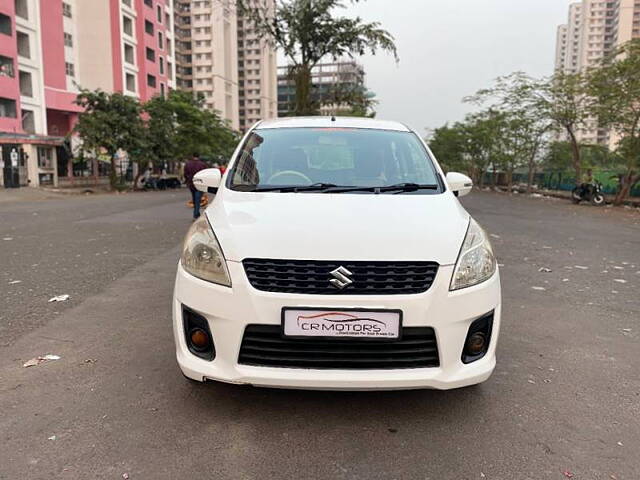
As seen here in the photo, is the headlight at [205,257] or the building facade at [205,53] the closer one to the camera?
the headlight at [205,257]

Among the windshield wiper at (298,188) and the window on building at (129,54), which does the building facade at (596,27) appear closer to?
the window on building at (129,54)

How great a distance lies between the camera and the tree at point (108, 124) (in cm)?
2725

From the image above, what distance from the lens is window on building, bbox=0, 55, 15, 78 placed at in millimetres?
30094

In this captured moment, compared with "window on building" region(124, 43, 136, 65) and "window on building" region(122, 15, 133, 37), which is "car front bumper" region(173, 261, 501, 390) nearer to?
"window on building" region(124, 43, 136, 65)

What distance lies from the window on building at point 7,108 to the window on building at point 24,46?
4.11 meters

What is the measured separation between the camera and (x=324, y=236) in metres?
2.49

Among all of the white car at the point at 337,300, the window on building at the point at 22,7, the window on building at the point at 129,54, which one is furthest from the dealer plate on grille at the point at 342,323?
the window on building at the point at 129,54

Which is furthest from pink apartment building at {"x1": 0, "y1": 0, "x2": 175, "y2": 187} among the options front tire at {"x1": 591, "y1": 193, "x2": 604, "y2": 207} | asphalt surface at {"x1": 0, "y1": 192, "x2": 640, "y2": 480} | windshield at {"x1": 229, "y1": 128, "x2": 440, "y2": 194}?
Answer: windshield at {"x1": 229, "y1": 128, "x2": 440, "y2": 194}

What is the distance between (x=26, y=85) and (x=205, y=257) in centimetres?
3725

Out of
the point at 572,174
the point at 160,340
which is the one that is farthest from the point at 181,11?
the point at 160,340

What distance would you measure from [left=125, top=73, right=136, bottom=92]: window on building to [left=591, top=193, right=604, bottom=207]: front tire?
1572 inches

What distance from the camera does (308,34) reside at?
56.4 feet

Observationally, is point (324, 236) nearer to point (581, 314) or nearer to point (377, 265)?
point (377, 265)

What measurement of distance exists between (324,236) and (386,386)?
758mm
